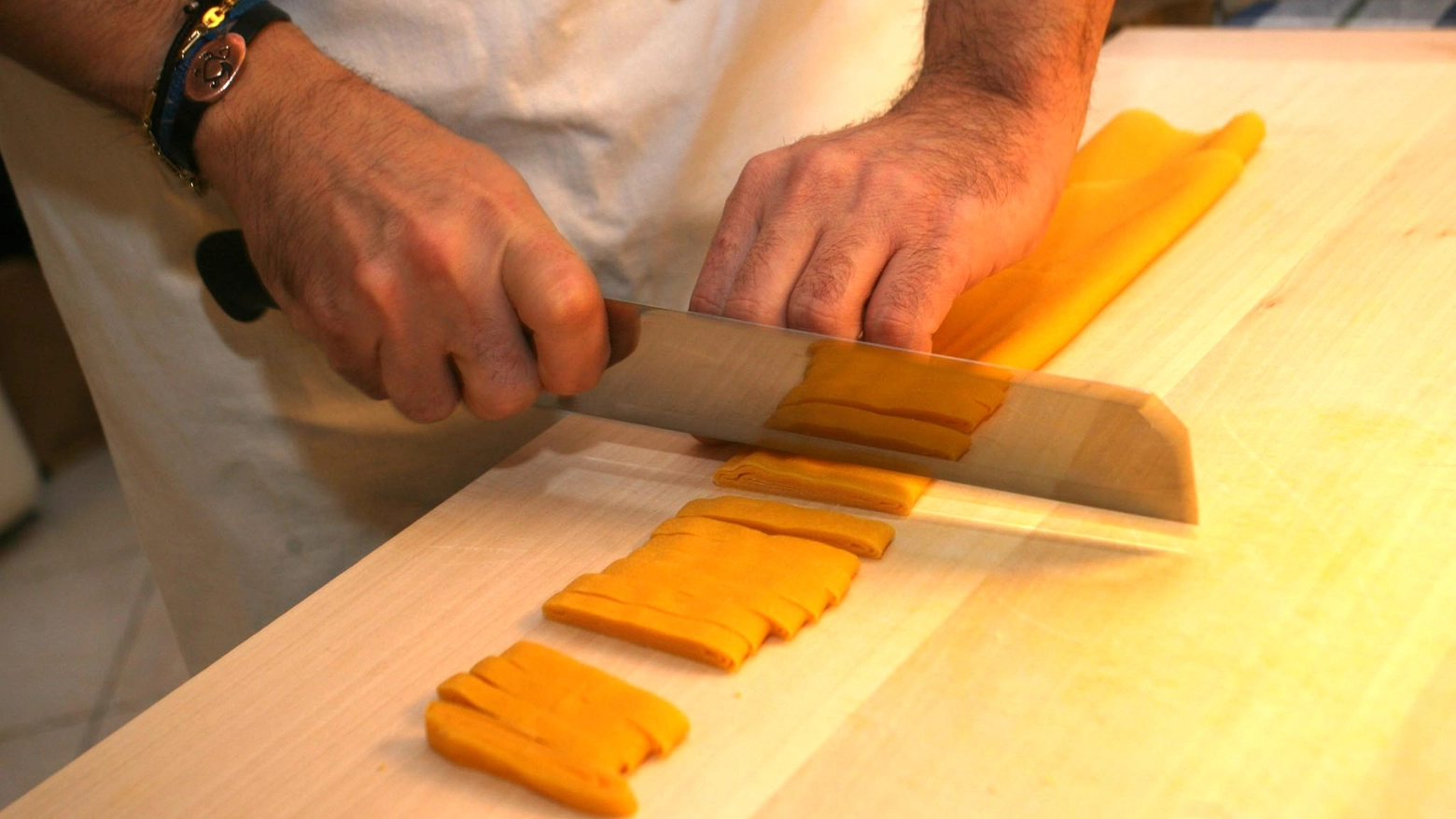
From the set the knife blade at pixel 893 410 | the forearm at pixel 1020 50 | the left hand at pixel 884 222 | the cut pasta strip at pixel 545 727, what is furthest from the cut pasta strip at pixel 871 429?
the forearm at pixel 1020 50

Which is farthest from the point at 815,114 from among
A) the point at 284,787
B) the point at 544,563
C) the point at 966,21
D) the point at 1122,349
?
the point at 284,787

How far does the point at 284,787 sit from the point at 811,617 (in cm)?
47

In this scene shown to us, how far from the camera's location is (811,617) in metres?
1.03

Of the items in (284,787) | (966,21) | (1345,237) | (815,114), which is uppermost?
(966,21)

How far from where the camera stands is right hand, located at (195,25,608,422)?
1185mm

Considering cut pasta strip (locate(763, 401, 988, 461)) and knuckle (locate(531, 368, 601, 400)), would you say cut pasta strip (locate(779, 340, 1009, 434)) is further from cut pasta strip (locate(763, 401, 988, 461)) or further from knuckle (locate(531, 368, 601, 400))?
knuckle (locate(531, 368, 601, 400))

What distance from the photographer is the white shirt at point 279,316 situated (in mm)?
1435

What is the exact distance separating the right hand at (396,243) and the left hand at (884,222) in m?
0.23

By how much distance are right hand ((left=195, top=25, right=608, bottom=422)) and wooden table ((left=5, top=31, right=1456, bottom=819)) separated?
6.8 inches

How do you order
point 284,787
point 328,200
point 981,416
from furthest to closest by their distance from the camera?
point 328,200
point 981,416
point 284,787

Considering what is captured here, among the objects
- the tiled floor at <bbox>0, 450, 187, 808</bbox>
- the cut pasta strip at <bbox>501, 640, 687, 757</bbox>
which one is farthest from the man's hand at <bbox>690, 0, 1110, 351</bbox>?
the tiled floor at <bbox>0, 450, 187, 808</bbox>

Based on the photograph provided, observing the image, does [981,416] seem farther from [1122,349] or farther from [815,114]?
[815,114]

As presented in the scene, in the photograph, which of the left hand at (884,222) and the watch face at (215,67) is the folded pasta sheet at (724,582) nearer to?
the left hand at (884,222)

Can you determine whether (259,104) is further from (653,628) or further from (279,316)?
(653,628)
